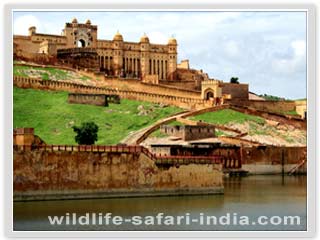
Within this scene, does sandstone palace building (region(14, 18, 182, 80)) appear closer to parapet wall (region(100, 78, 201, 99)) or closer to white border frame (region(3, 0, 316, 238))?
parapet wall (region(100, 78, 201, 99))

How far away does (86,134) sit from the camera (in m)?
43.4

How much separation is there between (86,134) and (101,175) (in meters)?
13.6

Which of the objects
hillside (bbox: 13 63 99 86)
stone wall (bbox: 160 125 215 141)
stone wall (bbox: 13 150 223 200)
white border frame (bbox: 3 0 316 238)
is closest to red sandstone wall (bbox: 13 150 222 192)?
stone wall (bbox: 13 150 223 200)

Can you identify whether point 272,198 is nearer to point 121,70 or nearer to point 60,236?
point 60,236

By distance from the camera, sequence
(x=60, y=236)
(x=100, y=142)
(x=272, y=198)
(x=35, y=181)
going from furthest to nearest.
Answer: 1. (x=100, y=142)
2. (x=272, y=198)
3. (x=35, y=181)
4. (x=60, y=236)

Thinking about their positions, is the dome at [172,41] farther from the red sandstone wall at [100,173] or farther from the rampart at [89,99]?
the red sandstone wall at [100,173]

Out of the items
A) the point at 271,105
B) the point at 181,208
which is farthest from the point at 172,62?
the point at 181,208

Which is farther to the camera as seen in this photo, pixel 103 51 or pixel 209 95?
pixel 103 51

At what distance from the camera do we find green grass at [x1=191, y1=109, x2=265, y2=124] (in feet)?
172

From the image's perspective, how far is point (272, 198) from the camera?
31500 mm

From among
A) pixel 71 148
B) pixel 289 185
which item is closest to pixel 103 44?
pixel 289 185
